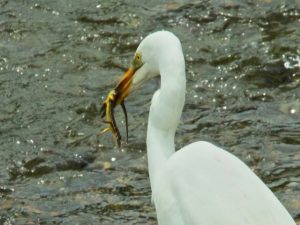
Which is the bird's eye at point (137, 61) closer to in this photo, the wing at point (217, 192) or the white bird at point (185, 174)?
the white bird at point (185, 174)

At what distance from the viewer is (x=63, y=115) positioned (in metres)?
7.32

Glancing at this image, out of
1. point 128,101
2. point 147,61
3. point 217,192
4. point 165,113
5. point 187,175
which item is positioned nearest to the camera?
point 217,192

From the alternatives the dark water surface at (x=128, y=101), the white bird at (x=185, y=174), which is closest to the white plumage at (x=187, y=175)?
the white bird at (x=185, y=174)

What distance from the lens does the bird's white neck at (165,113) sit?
5.04m

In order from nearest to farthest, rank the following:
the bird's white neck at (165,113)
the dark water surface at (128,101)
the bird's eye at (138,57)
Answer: the bird's white neck at (165,113), the bird's eye at (138,57), the dark water surface at (128,101)

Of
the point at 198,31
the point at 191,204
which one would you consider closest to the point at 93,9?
the point at 198,31

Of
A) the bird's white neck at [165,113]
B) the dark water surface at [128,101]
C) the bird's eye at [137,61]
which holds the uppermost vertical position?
the bird's eye at [137,61]

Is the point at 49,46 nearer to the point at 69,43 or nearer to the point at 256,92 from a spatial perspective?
the point at 69,43

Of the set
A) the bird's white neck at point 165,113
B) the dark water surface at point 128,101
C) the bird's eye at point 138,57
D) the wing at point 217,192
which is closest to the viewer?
the wing at point 217,192

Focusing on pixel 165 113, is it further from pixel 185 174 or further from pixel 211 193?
pixel 211 193

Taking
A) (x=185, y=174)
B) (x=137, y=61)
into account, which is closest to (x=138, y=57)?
(x=137, y=61)

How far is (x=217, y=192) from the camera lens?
470cm

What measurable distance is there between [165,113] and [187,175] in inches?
15.7

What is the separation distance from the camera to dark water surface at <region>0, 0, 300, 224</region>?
6297mm
